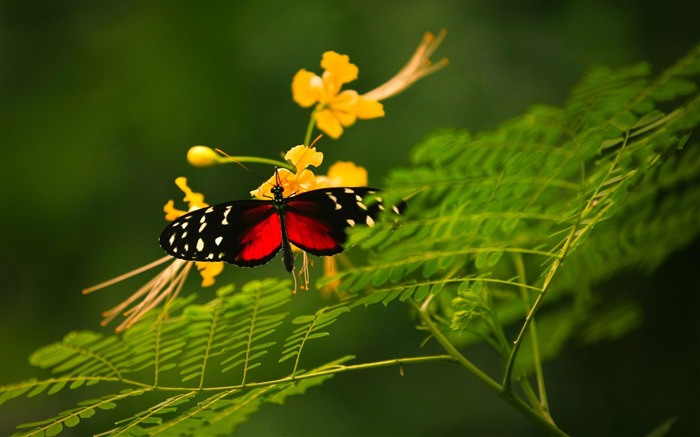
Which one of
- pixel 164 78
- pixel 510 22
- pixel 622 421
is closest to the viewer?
pixel 622 421

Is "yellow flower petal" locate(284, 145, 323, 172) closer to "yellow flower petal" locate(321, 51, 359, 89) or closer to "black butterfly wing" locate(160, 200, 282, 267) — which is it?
"black butterfly wing" locate(160, 200, 282, 267)

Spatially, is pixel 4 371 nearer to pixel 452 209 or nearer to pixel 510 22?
pixel 452 209

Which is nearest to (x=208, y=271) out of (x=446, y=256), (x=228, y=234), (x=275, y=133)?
(x=228, y=234)

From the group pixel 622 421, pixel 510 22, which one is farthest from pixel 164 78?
pixel 622 421

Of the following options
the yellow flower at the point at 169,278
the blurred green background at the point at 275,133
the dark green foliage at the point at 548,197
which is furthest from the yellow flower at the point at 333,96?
the blurred green background at the point at 275,133

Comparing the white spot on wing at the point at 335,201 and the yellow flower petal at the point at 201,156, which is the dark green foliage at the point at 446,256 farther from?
the yellow flower petal at the point at 201,156

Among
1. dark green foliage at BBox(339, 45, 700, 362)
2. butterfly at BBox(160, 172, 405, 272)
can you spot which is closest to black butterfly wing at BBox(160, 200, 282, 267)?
butterfly at BBox(160, 172, 405, 272)
